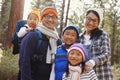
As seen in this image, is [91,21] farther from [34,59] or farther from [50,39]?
[34,59]

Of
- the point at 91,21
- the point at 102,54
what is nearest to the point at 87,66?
the point at 102,54

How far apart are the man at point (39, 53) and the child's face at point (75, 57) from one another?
27 cm

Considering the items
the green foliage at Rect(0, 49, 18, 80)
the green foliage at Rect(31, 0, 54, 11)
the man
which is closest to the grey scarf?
the man

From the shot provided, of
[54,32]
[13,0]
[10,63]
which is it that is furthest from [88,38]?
[13,0]

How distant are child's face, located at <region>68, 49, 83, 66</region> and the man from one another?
10.6 inches

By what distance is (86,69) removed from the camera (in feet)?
13.2

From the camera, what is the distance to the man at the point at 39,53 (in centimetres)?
400

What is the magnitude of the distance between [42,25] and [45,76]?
711mm

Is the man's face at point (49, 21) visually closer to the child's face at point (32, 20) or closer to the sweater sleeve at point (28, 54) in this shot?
the sweater sleeve at point (28, 54)

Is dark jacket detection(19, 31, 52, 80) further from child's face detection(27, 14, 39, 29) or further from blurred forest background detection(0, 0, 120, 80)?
blurred forest background detection(0, 0, 120, 80)

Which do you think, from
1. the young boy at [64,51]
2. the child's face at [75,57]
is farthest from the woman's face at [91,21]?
the child's face at [75,57]

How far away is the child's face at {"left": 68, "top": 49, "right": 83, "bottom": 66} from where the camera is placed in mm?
4000

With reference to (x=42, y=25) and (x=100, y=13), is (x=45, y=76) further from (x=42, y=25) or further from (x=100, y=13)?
(x=100, y=13)

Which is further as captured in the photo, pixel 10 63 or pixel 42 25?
pixel 10 63
